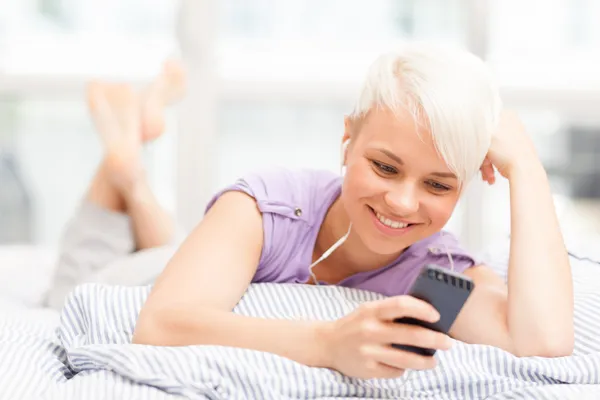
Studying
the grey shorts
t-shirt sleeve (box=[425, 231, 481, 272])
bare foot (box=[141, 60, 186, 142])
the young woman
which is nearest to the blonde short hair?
the young woman

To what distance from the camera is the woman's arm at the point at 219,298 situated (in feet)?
2.92

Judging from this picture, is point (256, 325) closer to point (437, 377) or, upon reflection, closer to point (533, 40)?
point (437, 377)

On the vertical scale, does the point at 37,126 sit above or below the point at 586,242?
below

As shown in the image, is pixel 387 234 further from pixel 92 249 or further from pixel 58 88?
pixel 58 88

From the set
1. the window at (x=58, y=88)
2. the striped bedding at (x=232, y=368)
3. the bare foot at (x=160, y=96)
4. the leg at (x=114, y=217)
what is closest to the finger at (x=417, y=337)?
the striped bedding at (x=232, y=368)

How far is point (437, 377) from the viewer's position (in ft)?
2.92

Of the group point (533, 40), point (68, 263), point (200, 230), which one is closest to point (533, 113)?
point (533, 40)

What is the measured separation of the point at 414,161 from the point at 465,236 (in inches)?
76.1

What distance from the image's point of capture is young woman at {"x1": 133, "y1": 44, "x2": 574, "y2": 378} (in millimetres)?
927

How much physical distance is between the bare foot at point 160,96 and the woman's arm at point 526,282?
108cm

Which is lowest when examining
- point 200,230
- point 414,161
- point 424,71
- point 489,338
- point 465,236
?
point 465,236

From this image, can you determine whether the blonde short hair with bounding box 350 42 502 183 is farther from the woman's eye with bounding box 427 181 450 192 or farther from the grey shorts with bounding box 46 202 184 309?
the grey shorts with bounding box 46 202 184 309

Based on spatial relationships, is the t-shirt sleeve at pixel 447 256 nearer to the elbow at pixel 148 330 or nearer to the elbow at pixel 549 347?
the elbow at pixel 549 347

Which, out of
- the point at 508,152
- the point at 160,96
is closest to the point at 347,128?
the point at 508,152
